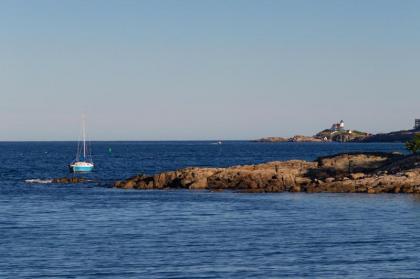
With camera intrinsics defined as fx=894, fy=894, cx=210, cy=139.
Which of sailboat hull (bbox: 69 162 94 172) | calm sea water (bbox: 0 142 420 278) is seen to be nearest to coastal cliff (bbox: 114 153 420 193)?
calm sea water (bbox: 0 142 420 278)

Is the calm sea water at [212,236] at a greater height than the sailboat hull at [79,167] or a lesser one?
lesser

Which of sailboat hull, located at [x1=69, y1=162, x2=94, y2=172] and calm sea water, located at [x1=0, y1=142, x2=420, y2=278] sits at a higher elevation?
sailboat hull, located at [x1=69, y1=162, x2=94, y2=172]

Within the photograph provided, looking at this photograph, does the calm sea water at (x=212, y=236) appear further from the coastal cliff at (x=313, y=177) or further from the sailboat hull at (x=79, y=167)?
the sailboat hull at (x=79, y=167)

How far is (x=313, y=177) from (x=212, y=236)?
45.4m

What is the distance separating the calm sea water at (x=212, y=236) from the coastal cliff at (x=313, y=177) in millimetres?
5261

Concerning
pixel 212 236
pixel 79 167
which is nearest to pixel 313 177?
pixel 212 236

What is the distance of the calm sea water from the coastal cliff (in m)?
5.26

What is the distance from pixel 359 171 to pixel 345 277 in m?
64.0

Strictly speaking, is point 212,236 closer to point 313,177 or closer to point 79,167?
point 313,177

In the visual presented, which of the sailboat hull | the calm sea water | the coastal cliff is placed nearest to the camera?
the calm sea water

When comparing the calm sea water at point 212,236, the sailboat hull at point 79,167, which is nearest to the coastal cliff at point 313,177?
the calm sea water at point 212,236

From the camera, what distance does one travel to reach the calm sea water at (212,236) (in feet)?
140

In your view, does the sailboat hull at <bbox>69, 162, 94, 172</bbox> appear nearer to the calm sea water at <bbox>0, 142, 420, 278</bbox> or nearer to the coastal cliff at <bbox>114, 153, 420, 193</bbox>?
the coastal cliff at <bbox>114, 153, 420, 193</bbox>

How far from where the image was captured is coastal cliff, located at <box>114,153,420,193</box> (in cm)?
8838
